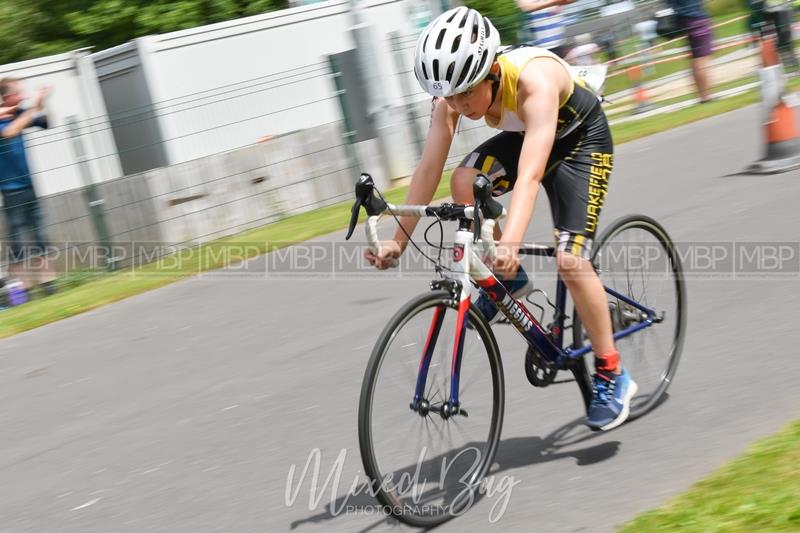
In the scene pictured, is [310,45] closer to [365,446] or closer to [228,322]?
[228,322]

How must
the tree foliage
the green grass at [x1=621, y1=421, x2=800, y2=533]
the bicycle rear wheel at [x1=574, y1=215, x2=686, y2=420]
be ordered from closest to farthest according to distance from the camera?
the green grass at [x1=621, y1=421, x2=800, y2=533]
the bicycle rear wheel at [x1=574, y1=215, x2=686, y2=420]
the tree foliage

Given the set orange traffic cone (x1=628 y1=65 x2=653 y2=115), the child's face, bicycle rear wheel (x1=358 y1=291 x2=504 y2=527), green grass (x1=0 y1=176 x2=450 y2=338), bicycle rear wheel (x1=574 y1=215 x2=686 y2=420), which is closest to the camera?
bicycle rear wheel (x1=358 y1=291 x2=504 y2=527)

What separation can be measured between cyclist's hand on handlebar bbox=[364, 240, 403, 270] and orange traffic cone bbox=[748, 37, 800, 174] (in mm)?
6697

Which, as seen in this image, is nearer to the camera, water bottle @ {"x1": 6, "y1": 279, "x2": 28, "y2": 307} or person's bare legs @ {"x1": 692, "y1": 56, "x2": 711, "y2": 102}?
water bottle @ {"x1": 6, "y1": 279, "x2": 28, "y2": 307}

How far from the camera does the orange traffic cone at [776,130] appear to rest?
10477mm

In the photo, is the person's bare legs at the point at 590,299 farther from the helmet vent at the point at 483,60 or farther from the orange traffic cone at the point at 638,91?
the orange traffic cone at the point at 638,91

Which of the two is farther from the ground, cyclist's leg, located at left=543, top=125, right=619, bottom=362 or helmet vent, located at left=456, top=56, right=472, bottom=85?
helmet vent, located at left=456, top=56, right=472, bottom=85

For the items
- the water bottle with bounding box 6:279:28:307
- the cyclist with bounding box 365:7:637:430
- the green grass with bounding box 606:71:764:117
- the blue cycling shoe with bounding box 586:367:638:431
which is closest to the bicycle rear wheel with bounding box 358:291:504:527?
the cyclist with bounding box 365:7:637:430

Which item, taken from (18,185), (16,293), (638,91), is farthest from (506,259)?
(638,91)

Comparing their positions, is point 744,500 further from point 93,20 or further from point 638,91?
point 93,20

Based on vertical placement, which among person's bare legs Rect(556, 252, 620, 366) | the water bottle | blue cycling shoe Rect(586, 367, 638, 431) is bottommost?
blue cycling shoe Rect(586, 367, 638, 431)

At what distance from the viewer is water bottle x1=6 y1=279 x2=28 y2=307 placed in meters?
10.8

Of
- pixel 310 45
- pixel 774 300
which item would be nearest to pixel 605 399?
pixel 774 300

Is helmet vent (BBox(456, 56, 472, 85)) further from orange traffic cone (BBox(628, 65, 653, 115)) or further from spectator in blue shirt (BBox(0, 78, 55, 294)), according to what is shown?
orange traffic cone (BBox(628, 65, 653, 115))
